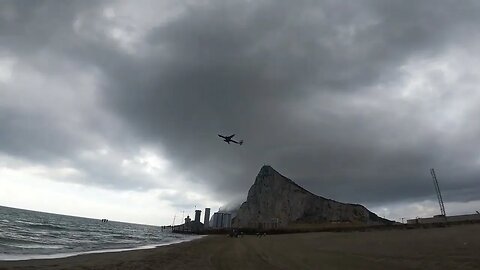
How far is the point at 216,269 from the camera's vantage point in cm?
1579

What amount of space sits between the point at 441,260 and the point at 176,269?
476 inches

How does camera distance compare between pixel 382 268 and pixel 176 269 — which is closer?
pixel 382 268

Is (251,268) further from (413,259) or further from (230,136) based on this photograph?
(230,136)

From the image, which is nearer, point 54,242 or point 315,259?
point 315,259

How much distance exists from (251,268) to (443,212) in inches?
4802

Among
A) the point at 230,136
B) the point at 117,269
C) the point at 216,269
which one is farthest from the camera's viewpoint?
the point at 230,136

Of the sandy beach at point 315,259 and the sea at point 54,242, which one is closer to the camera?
the sandy beach at point 315,259

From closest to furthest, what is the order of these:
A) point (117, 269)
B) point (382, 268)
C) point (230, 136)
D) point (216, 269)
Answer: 1. point (382, 268)
2. point (117, 269)
3. point (216, 269)
4. point (230, 136)

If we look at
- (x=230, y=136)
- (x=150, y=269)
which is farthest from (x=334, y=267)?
(x=230, y=136)

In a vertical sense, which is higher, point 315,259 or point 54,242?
point 54,242

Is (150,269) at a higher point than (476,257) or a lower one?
lower

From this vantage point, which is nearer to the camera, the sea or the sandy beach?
the sandy beach

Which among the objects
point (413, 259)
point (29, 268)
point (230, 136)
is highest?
point (230, 136)

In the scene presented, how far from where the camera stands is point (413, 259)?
15539 mm
